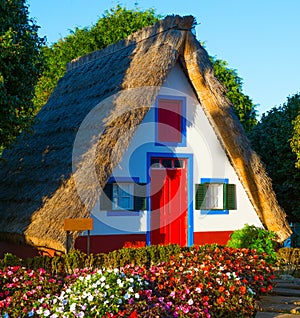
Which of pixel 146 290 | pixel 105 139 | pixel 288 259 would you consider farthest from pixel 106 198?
pixel 146 290

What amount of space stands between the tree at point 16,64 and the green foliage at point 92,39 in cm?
1604

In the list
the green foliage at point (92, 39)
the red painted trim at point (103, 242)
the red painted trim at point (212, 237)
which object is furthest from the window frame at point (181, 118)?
the green foliage at point (92, 39)

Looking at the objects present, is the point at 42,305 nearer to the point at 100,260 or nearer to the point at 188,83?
the point at 100,260

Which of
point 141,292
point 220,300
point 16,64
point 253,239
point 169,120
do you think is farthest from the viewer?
point 169,120

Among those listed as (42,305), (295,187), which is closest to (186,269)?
(42,305)

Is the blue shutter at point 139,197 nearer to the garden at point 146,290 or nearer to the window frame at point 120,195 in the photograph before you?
the window frame at point 120,195

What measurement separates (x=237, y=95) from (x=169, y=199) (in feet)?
42.7

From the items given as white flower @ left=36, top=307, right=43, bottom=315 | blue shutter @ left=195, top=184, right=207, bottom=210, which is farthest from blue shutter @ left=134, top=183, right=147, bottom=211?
white flower @ left=36, top=307, right=43, bottom=315

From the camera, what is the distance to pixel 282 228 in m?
14.7

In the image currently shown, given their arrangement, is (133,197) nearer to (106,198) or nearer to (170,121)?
(106,198)

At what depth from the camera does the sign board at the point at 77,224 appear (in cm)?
1127

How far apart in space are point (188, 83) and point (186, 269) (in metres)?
7.36

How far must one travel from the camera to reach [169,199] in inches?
587

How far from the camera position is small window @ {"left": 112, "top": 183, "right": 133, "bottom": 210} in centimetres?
1379
